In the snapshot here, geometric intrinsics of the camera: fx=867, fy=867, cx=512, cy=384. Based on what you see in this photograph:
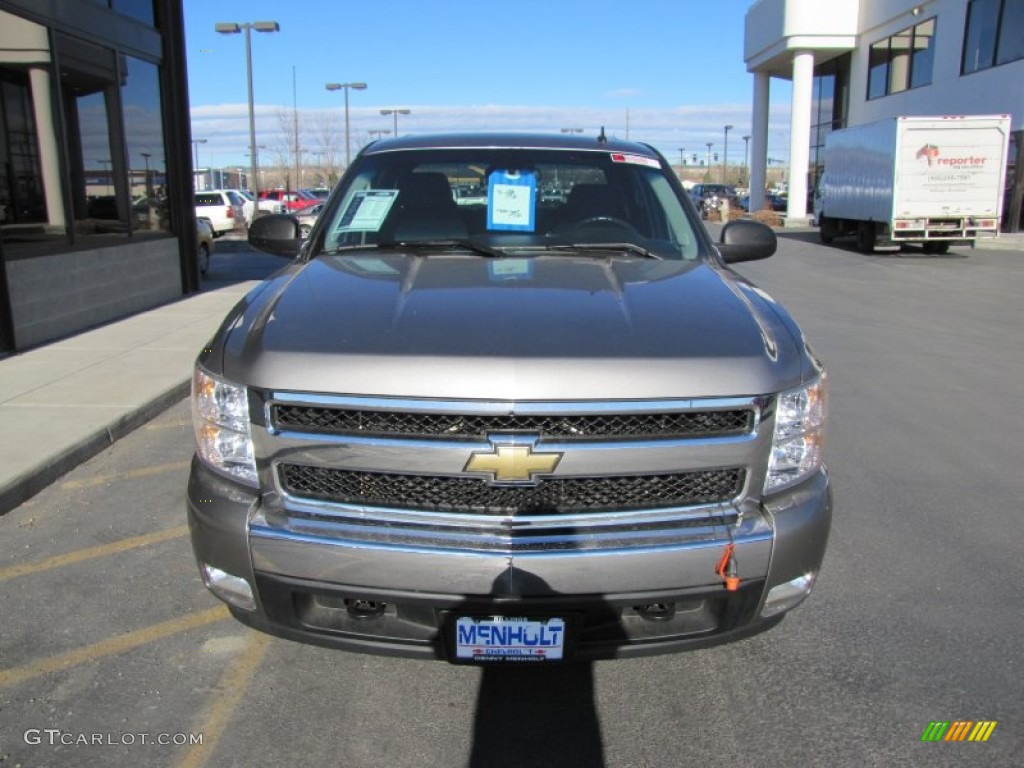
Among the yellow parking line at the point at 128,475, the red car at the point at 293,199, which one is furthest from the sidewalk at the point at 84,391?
the red car at the point at 293,199

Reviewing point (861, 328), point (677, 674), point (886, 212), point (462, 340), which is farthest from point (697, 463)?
point (886, 212)

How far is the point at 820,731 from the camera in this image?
2.78 meters

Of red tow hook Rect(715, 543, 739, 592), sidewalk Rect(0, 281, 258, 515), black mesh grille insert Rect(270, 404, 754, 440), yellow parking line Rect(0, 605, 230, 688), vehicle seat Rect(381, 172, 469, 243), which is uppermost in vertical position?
vehicle seat Rect(381, 172, 469, 243)

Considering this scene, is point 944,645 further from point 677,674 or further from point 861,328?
point 861,328

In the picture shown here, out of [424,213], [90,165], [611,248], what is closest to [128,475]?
[424,213]

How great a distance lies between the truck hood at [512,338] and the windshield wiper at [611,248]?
54 centimetres

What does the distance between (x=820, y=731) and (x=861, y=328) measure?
29.6ft

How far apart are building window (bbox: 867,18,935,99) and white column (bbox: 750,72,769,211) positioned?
770cm

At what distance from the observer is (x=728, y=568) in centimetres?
248

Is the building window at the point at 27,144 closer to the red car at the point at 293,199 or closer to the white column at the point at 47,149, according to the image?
the white column at the point at 47,149

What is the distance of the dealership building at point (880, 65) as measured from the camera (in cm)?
2640

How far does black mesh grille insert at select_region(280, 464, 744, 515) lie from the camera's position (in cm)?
250

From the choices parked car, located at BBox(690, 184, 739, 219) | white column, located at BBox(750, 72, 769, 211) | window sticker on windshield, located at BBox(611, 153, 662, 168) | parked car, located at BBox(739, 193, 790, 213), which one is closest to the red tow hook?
window sticker on windshield, located at BBox(611, 153, 662, 168)

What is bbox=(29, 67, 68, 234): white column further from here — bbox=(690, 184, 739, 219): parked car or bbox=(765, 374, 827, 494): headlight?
bbox=(690, 184, 739, 219): parked car
